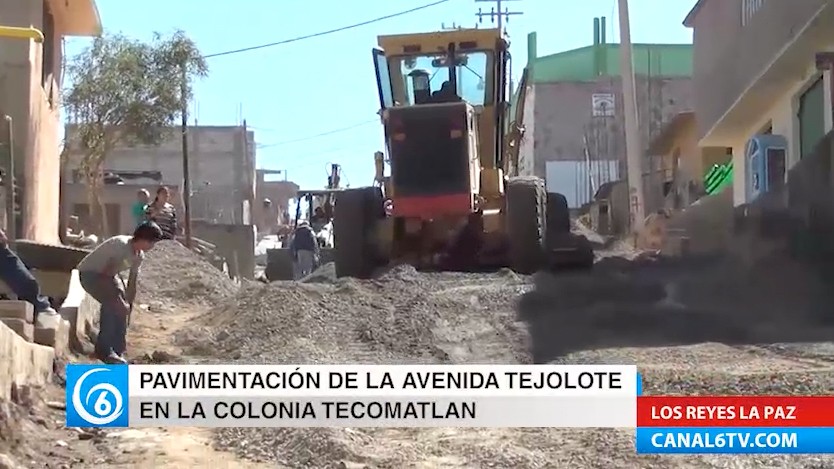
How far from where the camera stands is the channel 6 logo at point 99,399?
536 centimetres

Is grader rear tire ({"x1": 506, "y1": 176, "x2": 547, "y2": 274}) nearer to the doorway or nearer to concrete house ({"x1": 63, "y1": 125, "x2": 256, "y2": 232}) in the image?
the doorway

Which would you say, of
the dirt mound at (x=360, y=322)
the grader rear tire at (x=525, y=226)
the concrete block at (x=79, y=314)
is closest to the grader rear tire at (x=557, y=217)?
the grader rear tire at (x=525, y=226)

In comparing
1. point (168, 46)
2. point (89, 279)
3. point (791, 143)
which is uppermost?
point (168, 46)

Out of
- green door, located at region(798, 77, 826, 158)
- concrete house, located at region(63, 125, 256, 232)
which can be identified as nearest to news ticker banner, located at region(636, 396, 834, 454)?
green door, located at region(798, 77, 826, 158)

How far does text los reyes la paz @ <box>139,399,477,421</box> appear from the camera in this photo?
5.34 meters

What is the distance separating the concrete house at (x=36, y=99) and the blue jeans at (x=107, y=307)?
4.24 m

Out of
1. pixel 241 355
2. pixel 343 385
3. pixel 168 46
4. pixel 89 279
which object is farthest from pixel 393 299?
pixel 168 46

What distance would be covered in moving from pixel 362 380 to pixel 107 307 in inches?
104

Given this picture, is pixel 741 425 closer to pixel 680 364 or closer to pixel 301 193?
pixel 680 364

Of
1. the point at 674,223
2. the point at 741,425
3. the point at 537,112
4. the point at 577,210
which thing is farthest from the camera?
the point at 537,112

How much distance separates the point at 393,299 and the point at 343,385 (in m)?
3.34

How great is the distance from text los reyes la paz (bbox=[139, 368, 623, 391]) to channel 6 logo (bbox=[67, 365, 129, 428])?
12 cm

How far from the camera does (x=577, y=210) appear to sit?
3238 cm

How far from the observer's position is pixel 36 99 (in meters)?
12.5
